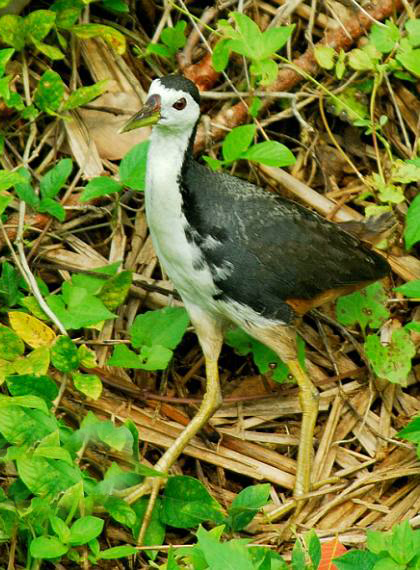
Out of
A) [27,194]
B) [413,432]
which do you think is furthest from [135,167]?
[413,432]

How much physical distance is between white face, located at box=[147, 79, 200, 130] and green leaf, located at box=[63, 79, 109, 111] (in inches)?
25.5

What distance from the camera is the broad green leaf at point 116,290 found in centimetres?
432

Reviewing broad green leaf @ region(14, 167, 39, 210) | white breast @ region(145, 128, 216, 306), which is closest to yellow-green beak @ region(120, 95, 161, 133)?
white breast @ region(145, 128, 216, 306)

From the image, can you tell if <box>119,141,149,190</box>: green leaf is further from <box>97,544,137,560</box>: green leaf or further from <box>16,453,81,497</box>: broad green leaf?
<box>97,544,137,560</box>: green leaf

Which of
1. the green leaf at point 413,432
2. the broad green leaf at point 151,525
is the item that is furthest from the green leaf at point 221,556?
the green leaf at point 413,432

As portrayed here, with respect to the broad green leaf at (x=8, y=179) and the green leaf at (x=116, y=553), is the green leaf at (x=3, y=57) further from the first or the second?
the green leaf at (x=116, y=553)

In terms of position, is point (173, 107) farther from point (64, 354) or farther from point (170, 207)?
point (64, 354)

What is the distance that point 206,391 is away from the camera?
4406 mm

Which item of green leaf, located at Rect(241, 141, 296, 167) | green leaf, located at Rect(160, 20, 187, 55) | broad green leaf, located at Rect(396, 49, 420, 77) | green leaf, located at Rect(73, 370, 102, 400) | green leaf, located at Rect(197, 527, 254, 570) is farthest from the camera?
green leaf, located at Rect(160, 20, 187, 55)

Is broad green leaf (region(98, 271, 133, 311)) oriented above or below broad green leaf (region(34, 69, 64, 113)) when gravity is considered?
below

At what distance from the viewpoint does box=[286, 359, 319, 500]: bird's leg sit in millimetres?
4203

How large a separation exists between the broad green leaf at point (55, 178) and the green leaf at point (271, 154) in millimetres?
700

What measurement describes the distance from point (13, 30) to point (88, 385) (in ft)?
5.23

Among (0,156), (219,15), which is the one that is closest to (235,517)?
(0,156)
